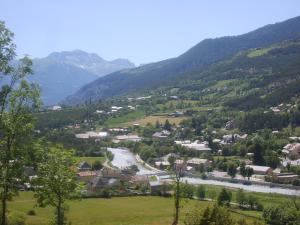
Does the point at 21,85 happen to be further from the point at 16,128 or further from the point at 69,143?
the point at 69,143

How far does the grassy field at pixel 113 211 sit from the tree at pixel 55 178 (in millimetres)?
24747

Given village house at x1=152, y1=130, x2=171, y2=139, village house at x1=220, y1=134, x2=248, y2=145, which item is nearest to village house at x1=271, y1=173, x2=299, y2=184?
village house at x1=220, y1=134, x2=248, y2=145

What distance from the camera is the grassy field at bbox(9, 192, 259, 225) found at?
58688mm

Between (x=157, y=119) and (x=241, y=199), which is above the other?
(x=157, y=119)

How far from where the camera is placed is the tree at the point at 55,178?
3044 centimetres

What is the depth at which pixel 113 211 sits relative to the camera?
65688 mm

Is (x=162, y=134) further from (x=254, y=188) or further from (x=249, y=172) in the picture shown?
(x=254, y=188)

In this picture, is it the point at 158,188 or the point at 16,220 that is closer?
the point at 16,220

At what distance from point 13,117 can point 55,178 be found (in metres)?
7.60

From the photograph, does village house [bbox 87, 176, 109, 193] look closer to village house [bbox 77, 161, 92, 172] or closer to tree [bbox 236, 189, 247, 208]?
village house [bbox 77, 161, 92, 172]

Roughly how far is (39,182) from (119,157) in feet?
336

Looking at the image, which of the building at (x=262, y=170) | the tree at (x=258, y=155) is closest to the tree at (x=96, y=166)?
the building at (x=262, y=170)

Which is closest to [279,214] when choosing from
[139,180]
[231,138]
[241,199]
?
[241,199]

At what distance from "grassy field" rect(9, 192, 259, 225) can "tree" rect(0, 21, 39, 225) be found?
31.6m
